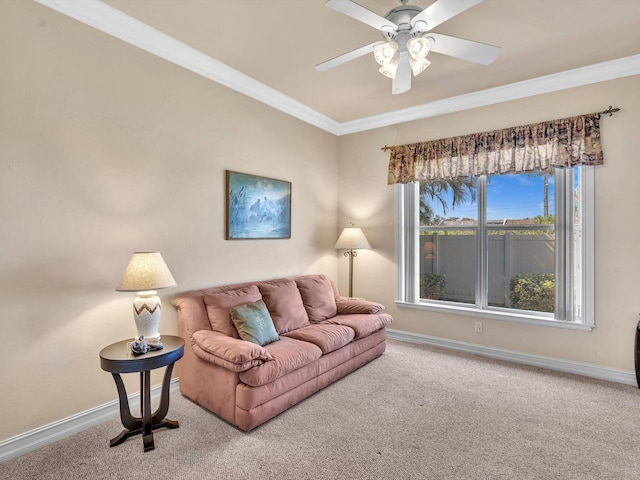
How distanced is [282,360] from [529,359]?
2.68m

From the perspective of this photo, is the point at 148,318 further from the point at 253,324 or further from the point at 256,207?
the point at 256,207

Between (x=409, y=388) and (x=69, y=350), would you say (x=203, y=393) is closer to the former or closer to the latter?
(x=69, y=350)

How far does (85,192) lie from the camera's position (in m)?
2.38

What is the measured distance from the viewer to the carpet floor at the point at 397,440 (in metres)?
1.96

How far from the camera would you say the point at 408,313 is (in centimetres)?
436

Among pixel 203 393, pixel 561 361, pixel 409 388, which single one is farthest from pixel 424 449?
pixel 561 361

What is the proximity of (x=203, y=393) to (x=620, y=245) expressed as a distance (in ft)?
12.4

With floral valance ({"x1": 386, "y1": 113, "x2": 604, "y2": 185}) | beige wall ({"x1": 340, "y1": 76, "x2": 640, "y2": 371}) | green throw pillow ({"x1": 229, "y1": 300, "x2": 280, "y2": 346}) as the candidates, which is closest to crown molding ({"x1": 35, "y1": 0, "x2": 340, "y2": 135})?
floral valance ({"x1": 386, "y1": 113, "x2": 604, "y2": 185})

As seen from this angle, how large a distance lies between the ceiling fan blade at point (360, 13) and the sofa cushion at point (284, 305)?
2.33m

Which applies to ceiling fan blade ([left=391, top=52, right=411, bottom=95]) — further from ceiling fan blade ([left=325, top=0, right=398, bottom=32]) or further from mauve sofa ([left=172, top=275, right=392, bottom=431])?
mauve sofa ([left=172, top=275, right=392, bottom=431])

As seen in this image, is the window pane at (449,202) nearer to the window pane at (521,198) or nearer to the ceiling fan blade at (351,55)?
the window pane at (521,198)

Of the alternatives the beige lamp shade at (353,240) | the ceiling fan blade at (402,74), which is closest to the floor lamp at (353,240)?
the beige lamp shade at (353,240)

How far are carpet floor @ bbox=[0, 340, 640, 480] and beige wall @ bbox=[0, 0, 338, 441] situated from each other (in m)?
0.50

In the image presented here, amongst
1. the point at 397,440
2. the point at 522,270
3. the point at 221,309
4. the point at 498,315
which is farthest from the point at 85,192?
the point at 522,270
